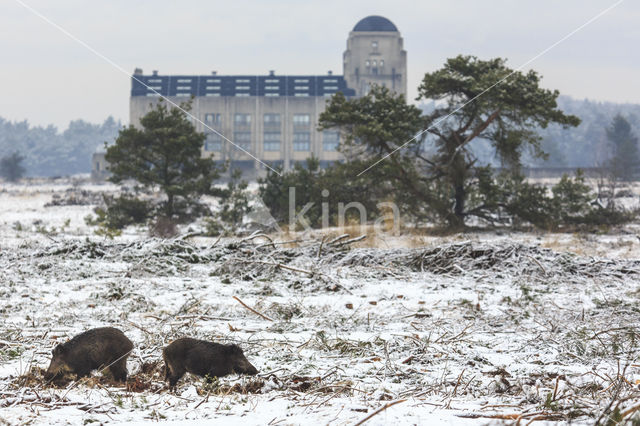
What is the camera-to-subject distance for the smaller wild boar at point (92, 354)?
12.7 ft

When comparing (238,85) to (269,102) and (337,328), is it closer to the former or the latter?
(269,102)

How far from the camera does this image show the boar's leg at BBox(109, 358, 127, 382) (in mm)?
3959

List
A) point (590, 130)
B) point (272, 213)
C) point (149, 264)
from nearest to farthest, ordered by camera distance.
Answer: point (149, 264)
point (272, 213)
point (590, 130)

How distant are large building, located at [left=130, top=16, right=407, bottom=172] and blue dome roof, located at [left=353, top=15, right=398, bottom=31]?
1.26 metres

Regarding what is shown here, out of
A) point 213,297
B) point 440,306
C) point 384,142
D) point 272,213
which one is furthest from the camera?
point 272,213

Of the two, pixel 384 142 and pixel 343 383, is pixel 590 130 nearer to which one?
pixel 384 142

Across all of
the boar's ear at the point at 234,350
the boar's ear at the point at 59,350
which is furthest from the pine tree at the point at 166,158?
the boar's ear at the point at 234,350

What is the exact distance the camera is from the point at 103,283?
791 cm

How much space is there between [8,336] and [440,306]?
14.4ft

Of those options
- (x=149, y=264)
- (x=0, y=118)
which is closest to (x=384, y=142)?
(x=149, y=264)

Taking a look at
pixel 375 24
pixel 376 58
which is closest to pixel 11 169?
pixel 376 58

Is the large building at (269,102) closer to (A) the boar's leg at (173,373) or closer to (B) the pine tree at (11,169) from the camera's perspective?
(B) the pine tree at (11,169)

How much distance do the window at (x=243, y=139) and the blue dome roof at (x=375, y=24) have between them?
24.1 metres

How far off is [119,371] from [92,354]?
213mm
